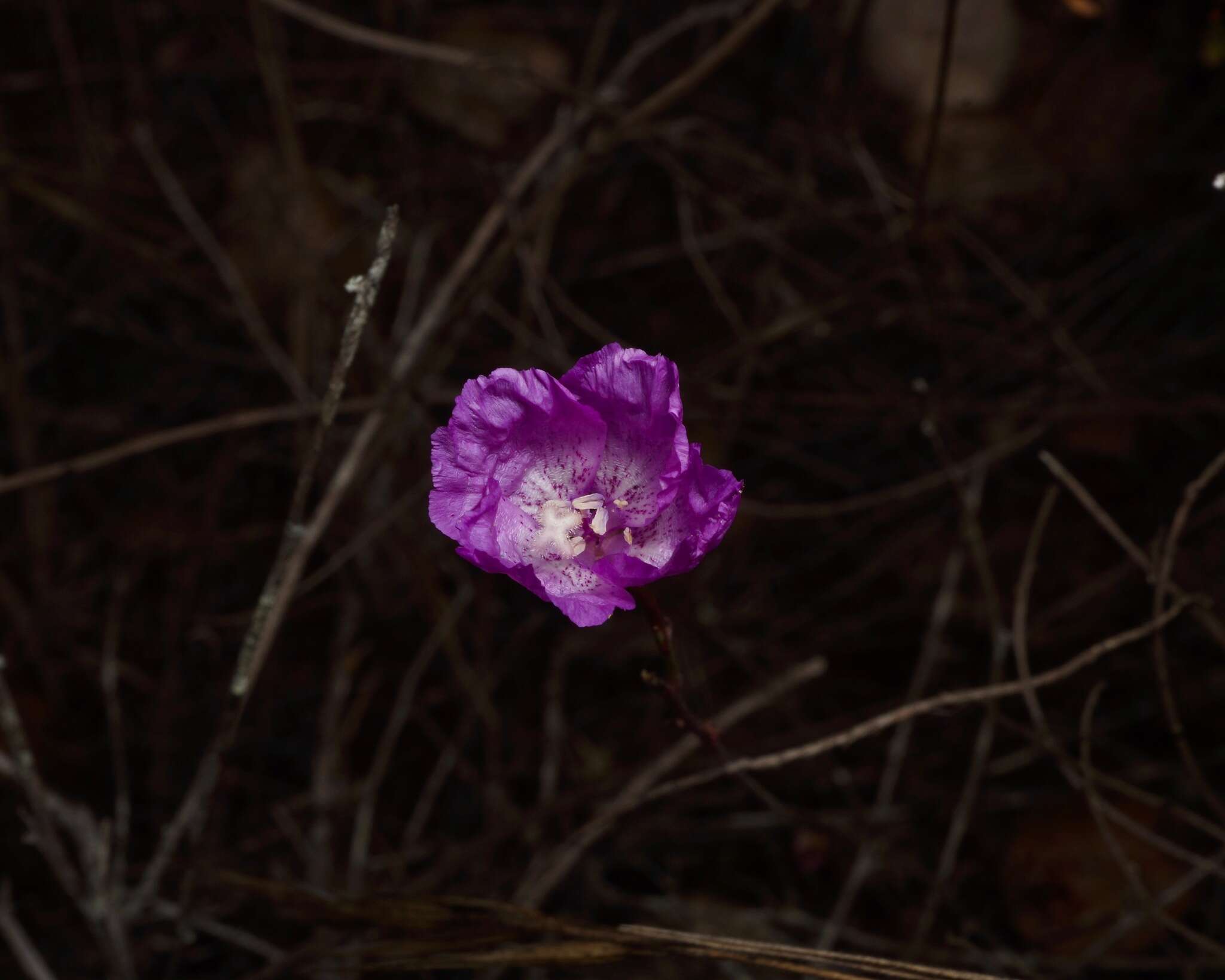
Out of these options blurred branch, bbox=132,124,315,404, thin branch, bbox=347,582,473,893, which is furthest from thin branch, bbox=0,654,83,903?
blurred branch, bbox=132,124,315,404

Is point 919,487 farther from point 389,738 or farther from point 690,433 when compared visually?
point 389,738

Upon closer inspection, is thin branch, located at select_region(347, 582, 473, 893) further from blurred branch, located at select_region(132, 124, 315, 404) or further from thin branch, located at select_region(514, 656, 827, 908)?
blurred branch, located at select_region(132, 124, 315, 404)

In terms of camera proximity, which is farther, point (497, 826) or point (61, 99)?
point (61, 99)

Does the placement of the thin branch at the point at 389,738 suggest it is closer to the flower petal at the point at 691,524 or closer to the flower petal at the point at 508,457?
the flower petal at the point at 508,457

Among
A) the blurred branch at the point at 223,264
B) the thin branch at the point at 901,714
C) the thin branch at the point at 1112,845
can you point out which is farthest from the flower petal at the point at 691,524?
the blurred branch at the point at 223,264

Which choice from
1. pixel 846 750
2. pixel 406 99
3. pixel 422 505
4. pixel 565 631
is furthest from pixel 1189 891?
pixel 406 99

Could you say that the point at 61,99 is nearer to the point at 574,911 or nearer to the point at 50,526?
the point at 50,526

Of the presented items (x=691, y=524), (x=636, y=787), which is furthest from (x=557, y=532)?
(x=636, y=787)
